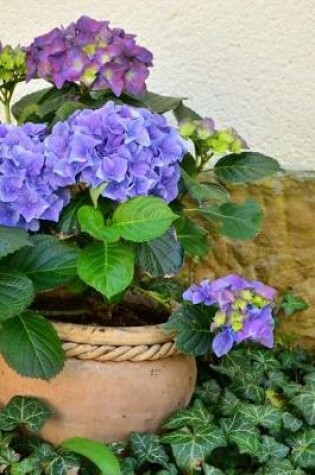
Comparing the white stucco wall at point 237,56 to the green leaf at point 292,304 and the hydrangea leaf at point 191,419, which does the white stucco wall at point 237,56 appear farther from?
the hydrangea leaf at point 191,419

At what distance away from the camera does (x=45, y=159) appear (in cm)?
153

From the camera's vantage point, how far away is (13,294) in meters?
1.47

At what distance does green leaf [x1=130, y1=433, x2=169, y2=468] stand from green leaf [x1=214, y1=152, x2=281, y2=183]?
52 centimetres

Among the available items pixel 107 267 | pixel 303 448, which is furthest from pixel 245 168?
pixel 303 448

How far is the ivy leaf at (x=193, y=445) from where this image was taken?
1.55m

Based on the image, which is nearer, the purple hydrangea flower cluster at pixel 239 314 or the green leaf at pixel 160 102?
the purple hydrangea flower cluster at pixel 239 314

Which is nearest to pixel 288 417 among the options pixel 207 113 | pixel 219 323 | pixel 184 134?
pixel 219 323

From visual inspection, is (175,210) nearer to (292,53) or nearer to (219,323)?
(219,323)

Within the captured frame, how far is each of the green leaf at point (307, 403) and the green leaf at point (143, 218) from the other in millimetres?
499

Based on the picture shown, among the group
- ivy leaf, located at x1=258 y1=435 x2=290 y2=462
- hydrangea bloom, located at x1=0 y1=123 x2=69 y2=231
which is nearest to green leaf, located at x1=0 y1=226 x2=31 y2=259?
hydrangea bloom, located at x1=0 y1=123 x2=69 y2=231

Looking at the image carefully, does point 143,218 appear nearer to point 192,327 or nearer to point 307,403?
point 192,327

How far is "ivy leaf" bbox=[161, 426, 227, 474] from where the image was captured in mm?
1554

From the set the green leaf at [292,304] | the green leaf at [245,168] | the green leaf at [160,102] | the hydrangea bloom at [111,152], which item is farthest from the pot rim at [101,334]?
the green leaf at [292,304]

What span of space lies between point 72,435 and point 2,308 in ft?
1.09
